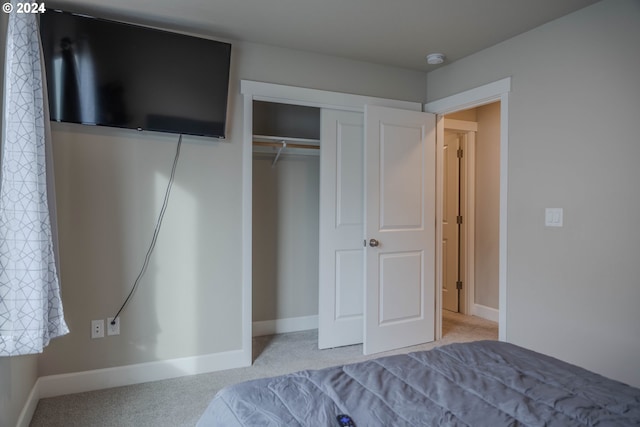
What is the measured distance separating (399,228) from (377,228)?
0.79ft

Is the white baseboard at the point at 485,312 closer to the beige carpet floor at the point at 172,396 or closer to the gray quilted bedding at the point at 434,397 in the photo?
the beige carpet floor at the point at 172,396

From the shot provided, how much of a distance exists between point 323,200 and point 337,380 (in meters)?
2.06

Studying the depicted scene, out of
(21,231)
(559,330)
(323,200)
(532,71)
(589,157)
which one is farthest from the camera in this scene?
(323,200)

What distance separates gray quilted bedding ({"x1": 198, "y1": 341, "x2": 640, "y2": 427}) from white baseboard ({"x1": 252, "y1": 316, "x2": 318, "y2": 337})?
2.35 m

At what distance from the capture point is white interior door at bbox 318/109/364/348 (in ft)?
10.8

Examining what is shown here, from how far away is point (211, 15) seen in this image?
8.27 feet

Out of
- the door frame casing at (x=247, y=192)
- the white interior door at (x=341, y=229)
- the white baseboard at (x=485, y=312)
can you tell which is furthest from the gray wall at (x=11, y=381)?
the white baseboard at (x=485, y=312)

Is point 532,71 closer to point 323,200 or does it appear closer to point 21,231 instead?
point 323,200

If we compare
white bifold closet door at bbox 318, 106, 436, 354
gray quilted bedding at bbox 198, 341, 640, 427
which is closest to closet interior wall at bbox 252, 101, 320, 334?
white bifold closet door at bbox 318, 106, 436, 354

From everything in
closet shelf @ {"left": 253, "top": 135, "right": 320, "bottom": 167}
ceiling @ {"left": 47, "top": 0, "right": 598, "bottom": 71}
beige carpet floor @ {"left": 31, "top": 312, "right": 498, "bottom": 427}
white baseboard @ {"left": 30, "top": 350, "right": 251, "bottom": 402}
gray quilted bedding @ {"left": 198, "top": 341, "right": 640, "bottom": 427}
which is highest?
ceiling @ {"left": 47, "top": 0, "right": 598, "bottom": 71}

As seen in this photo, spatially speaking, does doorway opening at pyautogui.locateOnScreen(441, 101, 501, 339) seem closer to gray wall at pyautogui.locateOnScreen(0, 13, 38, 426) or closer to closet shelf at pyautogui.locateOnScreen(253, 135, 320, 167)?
closet shelf at pyautogui.locateOnScreen(253, 135, 320, 167)

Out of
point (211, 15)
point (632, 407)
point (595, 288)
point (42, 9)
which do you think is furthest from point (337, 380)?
point (42, 9)

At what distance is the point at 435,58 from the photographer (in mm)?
3174

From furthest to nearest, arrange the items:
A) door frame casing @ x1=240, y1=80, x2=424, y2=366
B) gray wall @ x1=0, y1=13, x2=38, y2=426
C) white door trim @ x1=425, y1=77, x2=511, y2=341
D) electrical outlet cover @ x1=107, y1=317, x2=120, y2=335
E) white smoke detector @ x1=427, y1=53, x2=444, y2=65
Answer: white smoke detector @ x1=427, y1=53, x2=444, y2=65, door frame casing @ x1=240, y1=80, x2=424, y2=366, white door trim @ x1=425, y1=77, x2=511, y2=341, electrical outlet cover @ x1=107, y1=317, x2=120, y2=335, gray wall @ x1=0, y1=13, x2=38, y2=426
